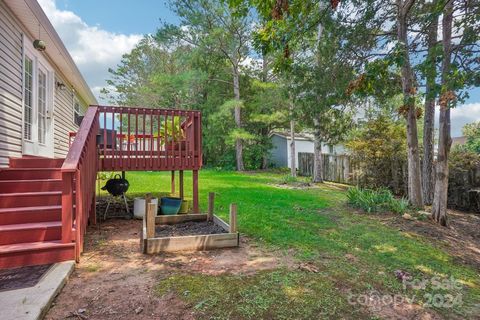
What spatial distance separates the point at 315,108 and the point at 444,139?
3.02 m

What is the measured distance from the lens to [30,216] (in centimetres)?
349

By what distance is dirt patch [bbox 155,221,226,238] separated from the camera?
431 cm

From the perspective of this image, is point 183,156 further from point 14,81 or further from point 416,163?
point 416,163

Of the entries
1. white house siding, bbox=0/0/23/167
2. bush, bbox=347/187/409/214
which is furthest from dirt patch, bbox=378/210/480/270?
white house siding, bbox=0/0/23/167

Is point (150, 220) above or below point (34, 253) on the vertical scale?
above

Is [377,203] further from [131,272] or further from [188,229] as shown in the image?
[131,272]

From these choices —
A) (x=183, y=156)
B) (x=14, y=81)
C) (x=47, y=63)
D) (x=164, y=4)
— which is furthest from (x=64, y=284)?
(x=164, y=4)

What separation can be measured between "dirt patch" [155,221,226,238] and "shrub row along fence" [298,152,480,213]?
25.7 feet

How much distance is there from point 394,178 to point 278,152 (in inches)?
476

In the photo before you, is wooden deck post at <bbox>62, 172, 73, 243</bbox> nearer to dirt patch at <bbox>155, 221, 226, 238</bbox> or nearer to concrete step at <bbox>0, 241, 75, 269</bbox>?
concrete step at <bbox>0, 241, 75, 269</bbox>

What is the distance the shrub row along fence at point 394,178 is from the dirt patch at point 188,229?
784 centimetres

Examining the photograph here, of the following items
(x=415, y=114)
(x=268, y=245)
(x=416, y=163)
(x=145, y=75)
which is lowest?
(x=268, y=245)

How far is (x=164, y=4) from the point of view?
1855 centimetres

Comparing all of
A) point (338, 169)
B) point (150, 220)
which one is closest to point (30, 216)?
point (150, 220)
